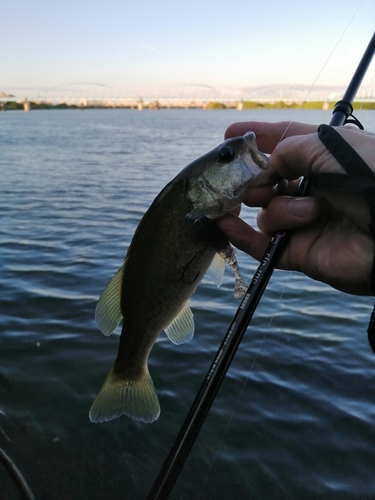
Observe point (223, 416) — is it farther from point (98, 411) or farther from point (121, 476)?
point (98, 411)

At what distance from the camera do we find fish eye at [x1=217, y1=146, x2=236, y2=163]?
2.45 m

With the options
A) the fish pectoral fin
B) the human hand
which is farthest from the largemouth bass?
the human hand

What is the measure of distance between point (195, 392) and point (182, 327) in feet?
8.99

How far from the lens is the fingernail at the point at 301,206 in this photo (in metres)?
2.33

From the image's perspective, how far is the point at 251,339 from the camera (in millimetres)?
6723

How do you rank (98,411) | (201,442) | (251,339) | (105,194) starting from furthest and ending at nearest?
(105,194), (251,339), (201,442), (98,411)

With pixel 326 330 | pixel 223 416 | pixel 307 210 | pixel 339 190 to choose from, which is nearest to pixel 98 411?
pixel 307 210

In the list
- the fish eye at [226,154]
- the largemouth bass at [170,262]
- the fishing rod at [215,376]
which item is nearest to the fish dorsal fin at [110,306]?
the largemouth bass at [170,262]

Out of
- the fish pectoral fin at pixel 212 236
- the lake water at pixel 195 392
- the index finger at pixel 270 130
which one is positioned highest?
the index finger at pixel 270 130

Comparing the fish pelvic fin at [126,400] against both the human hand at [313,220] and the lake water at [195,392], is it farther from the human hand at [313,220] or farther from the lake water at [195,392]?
the lake water at [195,392]

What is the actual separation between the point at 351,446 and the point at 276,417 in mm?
792

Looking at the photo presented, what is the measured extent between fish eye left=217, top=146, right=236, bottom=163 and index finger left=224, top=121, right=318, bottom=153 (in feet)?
1.65

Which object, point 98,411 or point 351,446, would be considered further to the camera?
point 351,446

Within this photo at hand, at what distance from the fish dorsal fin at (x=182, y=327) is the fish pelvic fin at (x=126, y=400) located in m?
0.34
